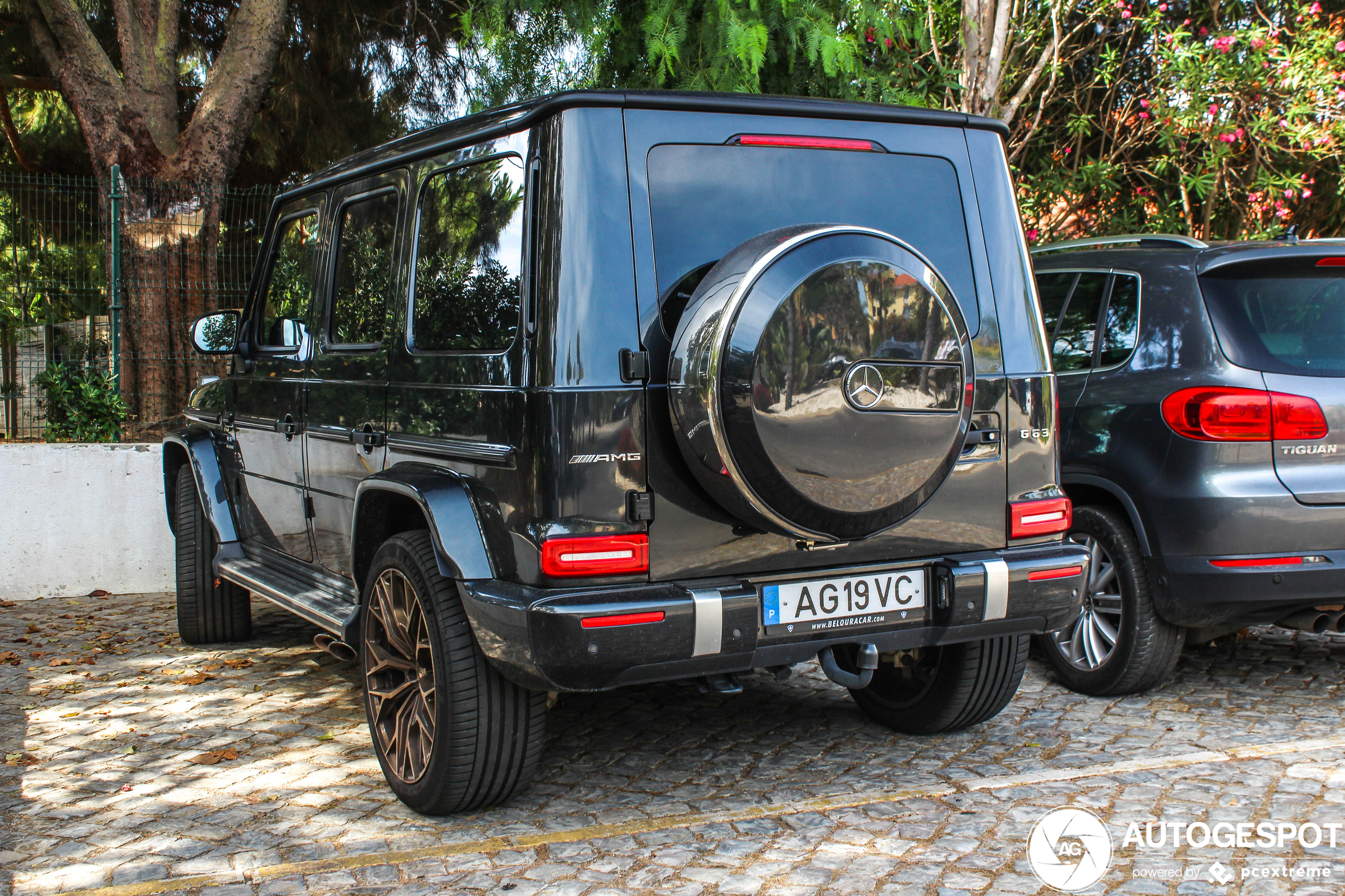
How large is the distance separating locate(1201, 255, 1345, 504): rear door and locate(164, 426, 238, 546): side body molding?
173 inches

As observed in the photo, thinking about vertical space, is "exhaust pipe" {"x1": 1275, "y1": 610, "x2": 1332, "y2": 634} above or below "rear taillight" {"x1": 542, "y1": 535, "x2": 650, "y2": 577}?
below

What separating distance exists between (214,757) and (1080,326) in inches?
154

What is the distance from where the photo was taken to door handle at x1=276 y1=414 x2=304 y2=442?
15.6 feet

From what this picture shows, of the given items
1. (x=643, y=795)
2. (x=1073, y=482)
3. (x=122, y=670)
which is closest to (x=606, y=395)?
(x=643, y=795)

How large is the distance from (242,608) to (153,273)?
3.19 m

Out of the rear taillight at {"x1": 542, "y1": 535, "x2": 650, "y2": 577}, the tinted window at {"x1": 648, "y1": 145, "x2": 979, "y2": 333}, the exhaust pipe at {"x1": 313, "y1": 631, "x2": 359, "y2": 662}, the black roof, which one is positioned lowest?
the exhaust pipe at {"x1": 313, "y1": 631, "x2": 359, "y2": 662}

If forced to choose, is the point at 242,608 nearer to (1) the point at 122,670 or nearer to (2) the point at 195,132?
(1) the point at 122,670

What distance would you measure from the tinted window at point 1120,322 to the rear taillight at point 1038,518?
126 cm

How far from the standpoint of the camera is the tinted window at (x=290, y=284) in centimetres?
486

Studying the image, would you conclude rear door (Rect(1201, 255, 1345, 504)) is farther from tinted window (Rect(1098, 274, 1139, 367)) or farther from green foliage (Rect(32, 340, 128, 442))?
green foliage (Rect(32, 340, 128, 442))

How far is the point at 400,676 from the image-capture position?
382 cm

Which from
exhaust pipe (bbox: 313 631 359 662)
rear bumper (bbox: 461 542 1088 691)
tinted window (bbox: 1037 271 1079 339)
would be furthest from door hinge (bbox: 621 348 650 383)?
tinted window (bbox: 1037 271 1079 339)

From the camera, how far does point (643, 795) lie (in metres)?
3.87

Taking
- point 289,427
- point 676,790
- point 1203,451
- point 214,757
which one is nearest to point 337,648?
point 214,757
